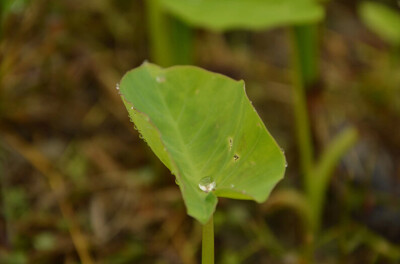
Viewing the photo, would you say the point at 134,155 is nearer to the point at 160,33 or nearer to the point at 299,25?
the point at 160,33

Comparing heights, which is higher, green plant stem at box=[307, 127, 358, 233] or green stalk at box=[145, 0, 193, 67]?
green stalk at box=[145, 0, 193, 67]

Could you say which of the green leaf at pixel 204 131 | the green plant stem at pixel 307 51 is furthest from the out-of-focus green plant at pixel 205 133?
the green plant stem at pixel 307 51

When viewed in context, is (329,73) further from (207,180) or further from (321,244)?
(207,180)

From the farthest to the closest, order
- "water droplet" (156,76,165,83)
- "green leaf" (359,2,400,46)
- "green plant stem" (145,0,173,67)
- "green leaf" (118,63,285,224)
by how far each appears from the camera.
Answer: "green leaf" (359,2,400,46) → "green plant stem" (145,0,173,67) → "water droplet" (156,76,165,83) → "green leaf" (118,63,285,224)

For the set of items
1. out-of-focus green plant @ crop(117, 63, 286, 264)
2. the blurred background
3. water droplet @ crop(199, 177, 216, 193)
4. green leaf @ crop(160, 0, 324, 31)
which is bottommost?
the blurred background

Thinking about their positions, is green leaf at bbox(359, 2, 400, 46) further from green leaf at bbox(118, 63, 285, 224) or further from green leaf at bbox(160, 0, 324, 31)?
green leaf at bbox(118, 63, 285, 224)

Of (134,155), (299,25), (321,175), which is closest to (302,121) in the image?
(321,175)

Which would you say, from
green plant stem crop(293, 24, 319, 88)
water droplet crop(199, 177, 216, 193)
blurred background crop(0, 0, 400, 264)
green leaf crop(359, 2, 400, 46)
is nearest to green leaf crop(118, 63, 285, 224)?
water droplet crop(199, 177, 216, 193)

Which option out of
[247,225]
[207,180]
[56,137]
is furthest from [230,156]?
[56,137]
